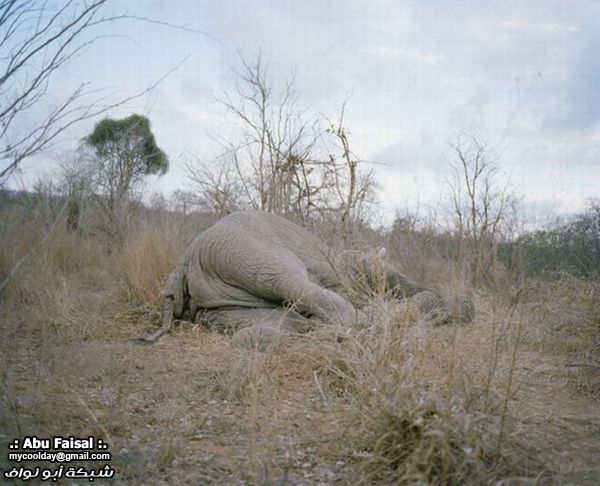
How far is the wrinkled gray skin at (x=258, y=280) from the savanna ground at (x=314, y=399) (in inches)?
12.5

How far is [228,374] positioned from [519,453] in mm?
1708

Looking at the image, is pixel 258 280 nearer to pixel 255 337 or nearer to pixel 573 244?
pixel 255 337

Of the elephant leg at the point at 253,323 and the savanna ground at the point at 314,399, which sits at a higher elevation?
the elephant leg at the point at 253,323

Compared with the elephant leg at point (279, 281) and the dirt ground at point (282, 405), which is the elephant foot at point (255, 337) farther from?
the elephant leg at point (279, 281)

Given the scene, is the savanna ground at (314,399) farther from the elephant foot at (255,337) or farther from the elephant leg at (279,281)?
the elephant leg at (279,281)

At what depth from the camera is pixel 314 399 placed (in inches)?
141

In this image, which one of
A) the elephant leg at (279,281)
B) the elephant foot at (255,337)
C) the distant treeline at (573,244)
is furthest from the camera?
the distant treeline at (573,244)

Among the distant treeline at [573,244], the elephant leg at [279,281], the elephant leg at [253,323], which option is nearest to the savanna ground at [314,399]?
the elephant leg at [253,323]

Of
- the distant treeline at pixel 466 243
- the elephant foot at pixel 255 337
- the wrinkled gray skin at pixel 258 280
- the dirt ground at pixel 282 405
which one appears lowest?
the dirt ground at pixel 282 405

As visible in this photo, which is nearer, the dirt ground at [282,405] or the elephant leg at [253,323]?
the dirt ground at [282,405]

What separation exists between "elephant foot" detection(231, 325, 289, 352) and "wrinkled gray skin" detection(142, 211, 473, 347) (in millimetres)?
72

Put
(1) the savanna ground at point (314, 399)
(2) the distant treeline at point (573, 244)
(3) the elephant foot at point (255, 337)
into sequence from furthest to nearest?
(2) the distant treeline at point (573, 244) → (3) the elephant foot at point (255, 337) → (1) the savanna ground at point (314, 399)

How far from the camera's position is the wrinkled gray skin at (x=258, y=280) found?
4938 mm

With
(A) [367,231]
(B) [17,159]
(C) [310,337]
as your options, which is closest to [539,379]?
(C) [310,337]
